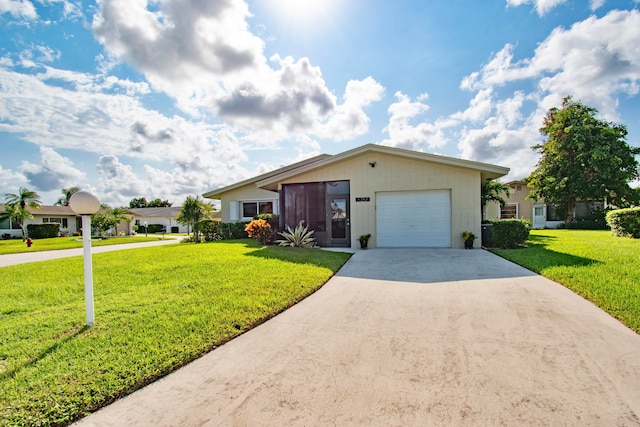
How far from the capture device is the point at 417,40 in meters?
9.96

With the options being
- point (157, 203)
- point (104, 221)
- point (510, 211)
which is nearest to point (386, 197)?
point (510, 211)

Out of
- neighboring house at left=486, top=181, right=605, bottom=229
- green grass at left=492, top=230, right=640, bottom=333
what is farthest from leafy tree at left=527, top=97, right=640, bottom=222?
green grass at left=492, top=230, right=640, bottom=333

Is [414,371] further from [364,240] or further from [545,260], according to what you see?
[364,240]

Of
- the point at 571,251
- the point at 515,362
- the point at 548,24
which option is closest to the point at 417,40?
the point at 548,24

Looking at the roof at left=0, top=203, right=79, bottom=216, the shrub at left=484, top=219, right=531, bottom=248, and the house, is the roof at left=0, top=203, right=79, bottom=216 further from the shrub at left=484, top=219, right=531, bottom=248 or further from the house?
the shrub at left=484, top=219, right=531, bottom=248

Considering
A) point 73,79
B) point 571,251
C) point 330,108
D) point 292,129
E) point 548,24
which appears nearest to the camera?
point 571,251

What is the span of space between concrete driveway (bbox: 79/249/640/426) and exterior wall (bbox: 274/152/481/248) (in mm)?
6038

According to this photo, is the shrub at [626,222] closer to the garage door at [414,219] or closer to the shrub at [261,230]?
the garage door at [414,219]

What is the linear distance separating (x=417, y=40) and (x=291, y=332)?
10.8 metres

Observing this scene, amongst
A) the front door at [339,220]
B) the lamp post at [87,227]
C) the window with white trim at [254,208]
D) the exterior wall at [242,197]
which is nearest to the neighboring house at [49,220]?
the exterior wall at [242,197]

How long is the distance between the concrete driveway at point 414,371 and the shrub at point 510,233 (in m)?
6.39

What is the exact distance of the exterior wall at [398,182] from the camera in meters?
10.1

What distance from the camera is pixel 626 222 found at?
1164 centimetres

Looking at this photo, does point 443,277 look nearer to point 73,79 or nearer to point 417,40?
point 417,40
